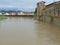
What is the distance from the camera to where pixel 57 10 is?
840cm

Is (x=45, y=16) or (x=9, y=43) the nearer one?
(x=9, y=43)

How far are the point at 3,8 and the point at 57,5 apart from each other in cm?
873

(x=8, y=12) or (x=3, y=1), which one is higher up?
(x=3, y=1)

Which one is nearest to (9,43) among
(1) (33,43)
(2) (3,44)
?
(2) (3,44)

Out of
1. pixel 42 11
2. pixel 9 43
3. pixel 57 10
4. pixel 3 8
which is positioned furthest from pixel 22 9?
pixel 9 43

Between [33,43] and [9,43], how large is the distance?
0.47m

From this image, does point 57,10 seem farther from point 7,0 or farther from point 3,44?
point 7,0

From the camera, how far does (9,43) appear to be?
3393 mm

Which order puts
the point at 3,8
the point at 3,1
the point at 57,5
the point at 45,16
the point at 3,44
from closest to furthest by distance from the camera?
the point at 3,44, the point at 57,5, the point at 45,16, the point at 3,1, the point at 3,8

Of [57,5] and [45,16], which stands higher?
[57,5]

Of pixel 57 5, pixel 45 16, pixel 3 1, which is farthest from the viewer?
pixel 3 1

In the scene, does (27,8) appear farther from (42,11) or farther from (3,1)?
(42,11)

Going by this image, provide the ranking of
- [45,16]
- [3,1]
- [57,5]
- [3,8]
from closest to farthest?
[57,5] → [45,16] → [3,1] → [3,8]

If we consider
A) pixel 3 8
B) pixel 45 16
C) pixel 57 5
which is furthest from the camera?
pixel 3 8
